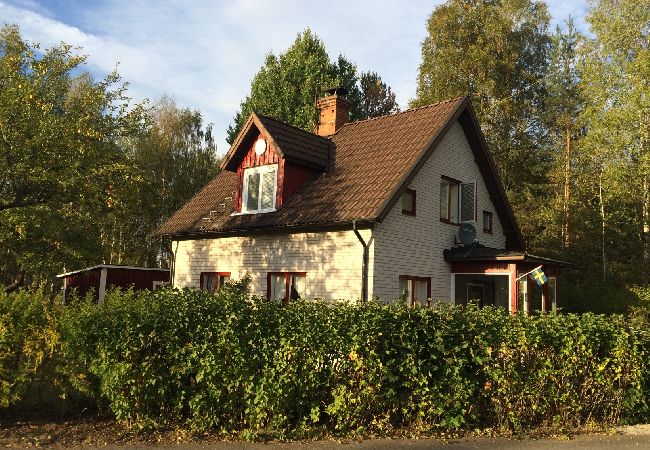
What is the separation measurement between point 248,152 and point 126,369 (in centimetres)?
1101

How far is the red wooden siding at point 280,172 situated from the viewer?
16.3m

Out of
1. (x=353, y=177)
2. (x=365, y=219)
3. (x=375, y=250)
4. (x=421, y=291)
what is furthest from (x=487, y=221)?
(x=365, y=219)

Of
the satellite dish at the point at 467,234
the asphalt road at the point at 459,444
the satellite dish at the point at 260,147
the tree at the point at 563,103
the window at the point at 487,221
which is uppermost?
the tree at the point at 563,103

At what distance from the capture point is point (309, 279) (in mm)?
14867

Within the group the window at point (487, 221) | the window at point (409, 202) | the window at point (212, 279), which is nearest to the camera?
the window at point (409, 202)

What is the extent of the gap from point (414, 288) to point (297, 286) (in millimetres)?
3305

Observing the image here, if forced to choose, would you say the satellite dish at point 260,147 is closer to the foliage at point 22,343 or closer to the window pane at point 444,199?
the window pane at point 444,199

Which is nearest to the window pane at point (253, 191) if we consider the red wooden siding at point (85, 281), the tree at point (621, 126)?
the red wooden siding at point (85, 281)

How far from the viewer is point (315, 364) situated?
302 inches

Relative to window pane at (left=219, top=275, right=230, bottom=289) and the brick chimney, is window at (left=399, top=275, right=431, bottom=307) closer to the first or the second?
window pane at (left=219, top=275, right=230, bottom=289)

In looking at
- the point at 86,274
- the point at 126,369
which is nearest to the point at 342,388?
the point at 126,369

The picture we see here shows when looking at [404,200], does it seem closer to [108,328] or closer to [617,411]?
[617,411]

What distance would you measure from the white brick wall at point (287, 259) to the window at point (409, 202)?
1.87m

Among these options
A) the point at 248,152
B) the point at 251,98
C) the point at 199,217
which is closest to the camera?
the point at 248,152
